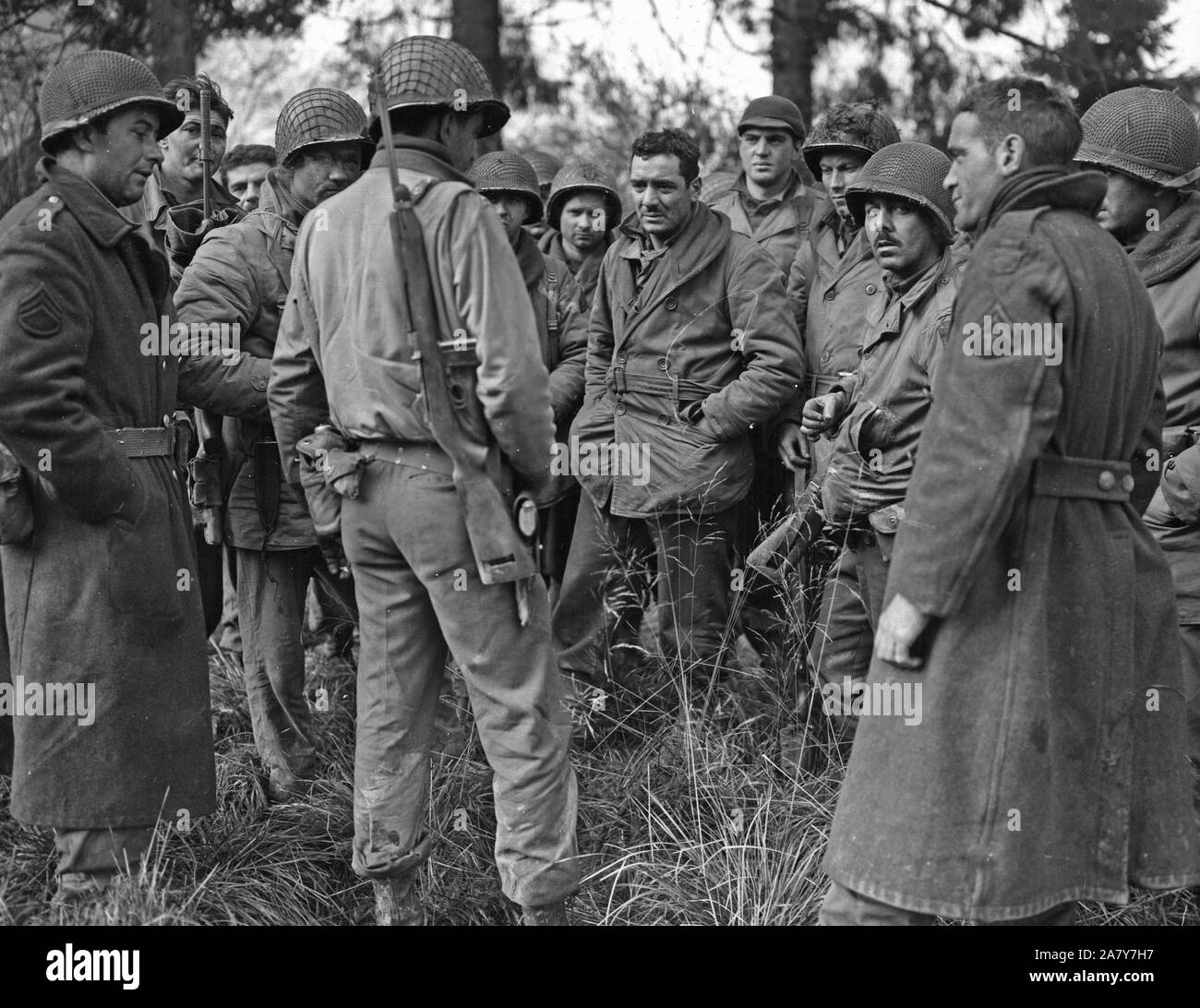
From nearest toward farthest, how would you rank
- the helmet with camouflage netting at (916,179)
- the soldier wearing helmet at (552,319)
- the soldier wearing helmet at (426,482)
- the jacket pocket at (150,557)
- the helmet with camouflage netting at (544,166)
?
the soldier wearing helmet at (426,482), the jacket pocket at (150,557), the helmet with camouflage netting at (916,179), the soldier wearing helmet at (552,319), the helmet with camouflage netting at (544,166)

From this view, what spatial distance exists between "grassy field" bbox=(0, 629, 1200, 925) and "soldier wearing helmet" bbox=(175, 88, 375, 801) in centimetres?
23

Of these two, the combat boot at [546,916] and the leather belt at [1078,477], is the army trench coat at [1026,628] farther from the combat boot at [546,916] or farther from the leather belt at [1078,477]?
the combat boot at [546,916]

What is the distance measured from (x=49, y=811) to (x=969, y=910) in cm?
245

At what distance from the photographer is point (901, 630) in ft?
10.9

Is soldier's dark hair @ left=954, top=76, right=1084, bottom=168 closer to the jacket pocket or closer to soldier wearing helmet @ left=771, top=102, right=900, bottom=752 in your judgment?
soldier wearing helmet @ left=771, top=102, right=900, bottom=752

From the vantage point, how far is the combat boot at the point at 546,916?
392cm

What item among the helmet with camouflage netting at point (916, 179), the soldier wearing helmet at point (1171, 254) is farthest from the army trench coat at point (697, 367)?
the soldier wearing helmet at point (1171, 254)

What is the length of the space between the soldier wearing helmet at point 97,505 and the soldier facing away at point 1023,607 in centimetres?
195

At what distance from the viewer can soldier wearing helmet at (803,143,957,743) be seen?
15.1 ft

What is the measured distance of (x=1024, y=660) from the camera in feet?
10.8

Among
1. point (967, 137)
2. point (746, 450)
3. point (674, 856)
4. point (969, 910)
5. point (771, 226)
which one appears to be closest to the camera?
point (969, 910)

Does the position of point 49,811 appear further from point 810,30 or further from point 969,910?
point 810,30

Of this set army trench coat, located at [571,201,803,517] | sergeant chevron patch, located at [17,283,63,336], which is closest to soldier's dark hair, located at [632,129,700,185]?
army trench coat, located at [571,201,803,517]
